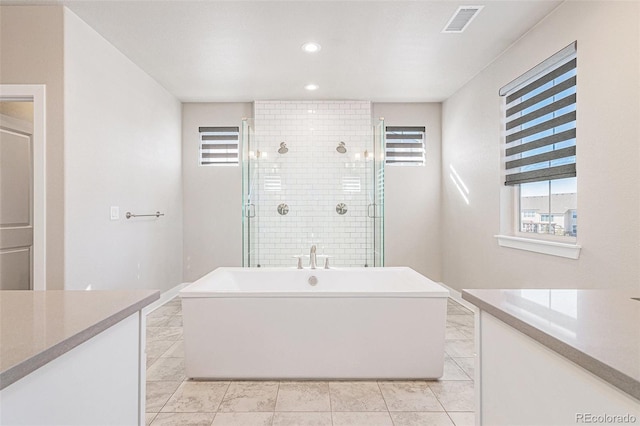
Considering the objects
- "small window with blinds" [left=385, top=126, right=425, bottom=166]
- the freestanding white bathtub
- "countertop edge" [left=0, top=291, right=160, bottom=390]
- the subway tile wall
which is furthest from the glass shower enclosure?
"countertop edge" [left=0, top=291, right=160, bottom=390]

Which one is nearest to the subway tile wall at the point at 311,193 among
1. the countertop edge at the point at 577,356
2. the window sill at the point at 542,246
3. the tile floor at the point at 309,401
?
the window sill at the point at 542,246

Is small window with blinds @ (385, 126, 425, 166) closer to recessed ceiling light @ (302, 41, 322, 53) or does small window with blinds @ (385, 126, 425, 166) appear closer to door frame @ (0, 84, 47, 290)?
recessed ceiling light @ (302, 41, 322, 53)

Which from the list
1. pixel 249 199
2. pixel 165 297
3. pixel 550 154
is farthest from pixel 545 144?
pixel 165 297

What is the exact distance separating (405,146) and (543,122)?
7.19ft

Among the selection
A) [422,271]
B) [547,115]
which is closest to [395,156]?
[422,271]

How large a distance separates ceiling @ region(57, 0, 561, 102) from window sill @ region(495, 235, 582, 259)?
1.68m

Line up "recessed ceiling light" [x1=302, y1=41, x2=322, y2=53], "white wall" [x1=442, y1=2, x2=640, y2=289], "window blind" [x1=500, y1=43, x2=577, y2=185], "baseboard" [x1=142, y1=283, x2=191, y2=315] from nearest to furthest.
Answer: "white wall" [x1=442, y1=2, x2=640, y2=289] < "window blind" [x1=500, y1=43, x2=577, y2=185] < "recessed ceiling light" [x1=302, y1=41, x2=322, y2=53] < "baseboard" [x1=142, y1=283, x2=191, y2=315]

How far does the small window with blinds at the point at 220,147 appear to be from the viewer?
482 cm

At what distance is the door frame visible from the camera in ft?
8.06

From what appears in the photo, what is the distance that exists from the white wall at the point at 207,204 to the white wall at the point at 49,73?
2.28m

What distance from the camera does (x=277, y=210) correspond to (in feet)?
13.2

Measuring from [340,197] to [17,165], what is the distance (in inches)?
130

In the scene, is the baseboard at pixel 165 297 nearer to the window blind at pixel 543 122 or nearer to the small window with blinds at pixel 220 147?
the small window with blinds at pixel 220 147

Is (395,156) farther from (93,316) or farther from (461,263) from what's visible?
(93,316)
